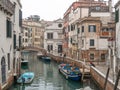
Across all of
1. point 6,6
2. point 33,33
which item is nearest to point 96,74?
point 6,6

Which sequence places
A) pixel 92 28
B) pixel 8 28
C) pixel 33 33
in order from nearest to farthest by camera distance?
pixel 8 28 < pixel 92 28 < pixel 33 33

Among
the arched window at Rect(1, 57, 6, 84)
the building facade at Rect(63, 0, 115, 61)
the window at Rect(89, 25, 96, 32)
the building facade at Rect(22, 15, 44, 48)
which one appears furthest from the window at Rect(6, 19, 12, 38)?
the building facade at Rect(22, 15, 44, 48)

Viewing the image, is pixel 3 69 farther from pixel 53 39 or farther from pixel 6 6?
pixel 53 39

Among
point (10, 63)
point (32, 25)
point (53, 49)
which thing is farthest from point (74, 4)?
point (32, 25)

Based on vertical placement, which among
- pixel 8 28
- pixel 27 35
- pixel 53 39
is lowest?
pixel 53 39

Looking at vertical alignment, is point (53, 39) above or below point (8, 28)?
below

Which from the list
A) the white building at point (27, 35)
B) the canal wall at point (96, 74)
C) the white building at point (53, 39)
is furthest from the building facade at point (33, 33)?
the canal wall at point (96, 74)

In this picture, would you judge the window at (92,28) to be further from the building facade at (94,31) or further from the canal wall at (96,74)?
the canal wall at (96,74)

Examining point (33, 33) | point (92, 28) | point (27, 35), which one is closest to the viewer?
point (92, 28)

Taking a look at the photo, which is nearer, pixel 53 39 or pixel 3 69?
pixel 3 69

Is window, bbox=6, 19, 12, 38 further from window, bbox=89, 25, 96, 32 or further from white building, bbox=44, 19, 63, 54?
white building, bbox=44, 19, 63, 54

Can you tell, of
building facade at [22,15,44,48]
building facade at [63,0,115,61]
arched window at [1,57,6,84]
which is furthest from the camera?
building facade at [22,15,44,48]

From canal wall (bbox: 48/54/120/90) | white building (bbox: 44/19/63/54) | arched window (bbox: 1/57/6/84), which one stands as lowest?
canal wall (bbox: 48/54/120/90)

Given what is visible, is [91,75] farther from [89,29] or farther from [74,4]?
[74,4]
